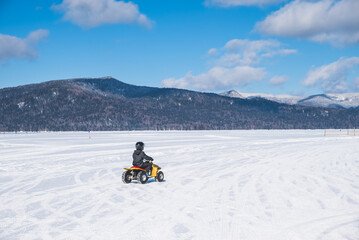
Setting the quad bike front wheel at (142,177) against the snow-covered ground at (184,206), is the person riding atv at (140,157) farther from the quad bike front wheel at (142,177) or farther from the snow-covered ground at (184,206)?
the snow-covered ground at (184,206)

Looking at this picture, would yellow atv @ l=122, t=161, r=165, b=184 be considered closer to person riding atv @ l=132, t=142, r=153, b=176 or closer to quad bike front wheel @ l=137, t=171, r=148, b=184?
quad bike front wheel @ l=137, t=171, r=148, b=184

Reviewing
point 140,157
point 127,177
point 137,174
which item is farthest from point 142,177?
point 140,157

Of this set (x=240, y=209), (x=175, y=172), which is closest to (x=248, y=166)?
(x=175, y=172)

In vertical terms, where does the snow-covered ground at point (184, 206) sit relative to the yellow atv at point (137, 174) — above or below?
below

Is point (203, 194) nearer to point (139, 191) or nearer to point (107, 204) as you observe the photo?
point (139, 191)

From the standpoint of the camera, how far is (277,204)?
8.50 meters

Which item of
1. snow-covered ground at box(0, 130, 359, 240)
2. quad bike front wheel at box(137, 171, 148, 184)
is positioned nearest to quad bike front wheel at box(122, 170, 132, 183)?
snow-covered ground at box(0, 130, 359, 240)

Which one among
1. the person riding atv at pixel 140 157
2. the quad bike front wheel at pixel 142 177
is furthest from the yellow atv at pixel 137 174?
the person riding atv at pixel 140 157

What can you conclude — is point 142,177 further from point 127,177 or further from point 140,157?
point 140,157

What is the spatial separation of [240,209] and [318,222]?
1.76m

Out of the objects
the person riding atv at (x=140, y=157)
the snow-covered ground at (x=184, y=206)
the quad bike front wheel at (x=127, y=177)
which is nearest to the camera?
the snow-covered ground at (x=184, y=206)

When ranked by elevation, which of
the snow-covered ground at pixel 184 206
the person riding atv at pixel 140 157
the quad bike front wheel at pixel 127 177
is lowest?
the snow-covered ground at pixel 184 206

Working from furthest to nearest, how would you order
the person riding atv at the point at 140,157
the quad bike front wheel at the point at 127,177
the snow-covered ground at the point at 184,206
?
the quad bike front wheel at the point at 127,177 < the person riding atv at the point at 140,157 < the snow-covered ground at the point at 184,206

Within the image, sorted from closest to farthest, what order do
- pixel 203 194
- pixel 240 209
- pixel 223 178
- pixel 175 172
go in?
1. pixel 240 209
2. pixel 203 194
3. pixel 223 178
4. pixel 175 172
